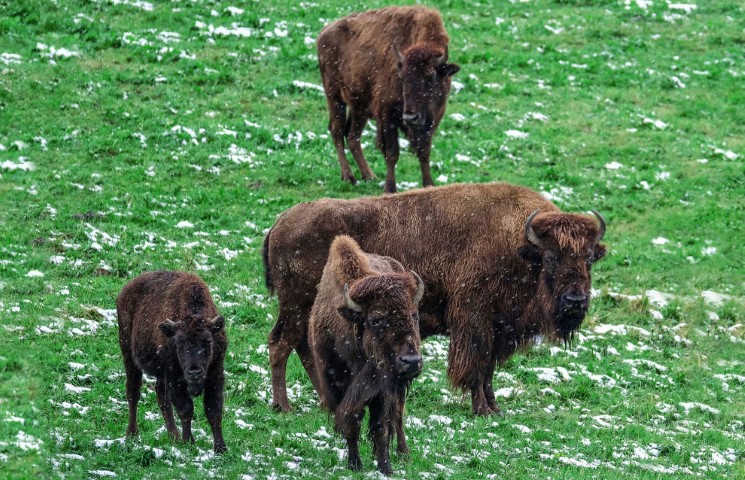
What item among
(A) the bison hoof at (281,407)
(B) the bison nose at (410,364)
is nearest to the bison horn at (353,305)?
(B) the bison nose at (410,364)

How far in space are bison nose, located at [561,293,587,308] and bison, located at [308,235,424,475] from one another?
7.52 feet

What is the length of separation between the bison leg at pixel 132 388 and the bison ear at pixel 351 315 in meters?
2.25

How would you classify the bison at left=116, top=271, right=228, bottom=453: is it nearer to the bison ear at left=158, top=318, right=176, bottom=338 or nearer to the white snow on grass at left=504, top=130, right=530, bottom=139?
the bison ear at left=158, top=318, right=176, bottom=338

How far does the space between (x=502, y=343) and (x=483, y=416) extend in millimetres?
827

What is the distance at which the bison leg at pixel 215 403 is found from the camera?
29.0 feet

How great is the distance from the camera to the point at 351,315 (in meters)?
8.35

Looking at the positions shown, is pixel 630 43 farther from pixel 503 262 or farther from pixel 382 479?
pixel 382 479

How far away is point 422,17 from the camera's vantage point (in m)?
16.7

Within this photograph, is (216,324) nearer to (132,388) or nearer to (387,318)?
(132,388)

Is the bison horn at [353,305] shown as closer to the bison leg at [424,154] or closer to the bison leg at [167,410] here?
the bison leg at [167,410]

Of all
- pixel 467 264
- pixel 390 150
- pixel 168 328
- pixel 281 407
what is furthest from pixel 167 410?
pixel 390 150

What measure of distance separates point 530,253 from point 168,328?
12.4 feet

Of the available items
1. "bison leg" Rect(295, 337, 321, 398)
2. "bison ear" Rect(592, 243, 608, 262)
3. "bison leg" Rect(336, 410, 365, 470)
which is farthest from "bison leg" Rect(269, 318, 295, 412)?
"bison ear" Rect(592, 243, 608, 262)

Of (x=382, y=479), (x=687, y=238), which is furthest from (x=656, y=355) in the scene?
(x=382, y=479)
